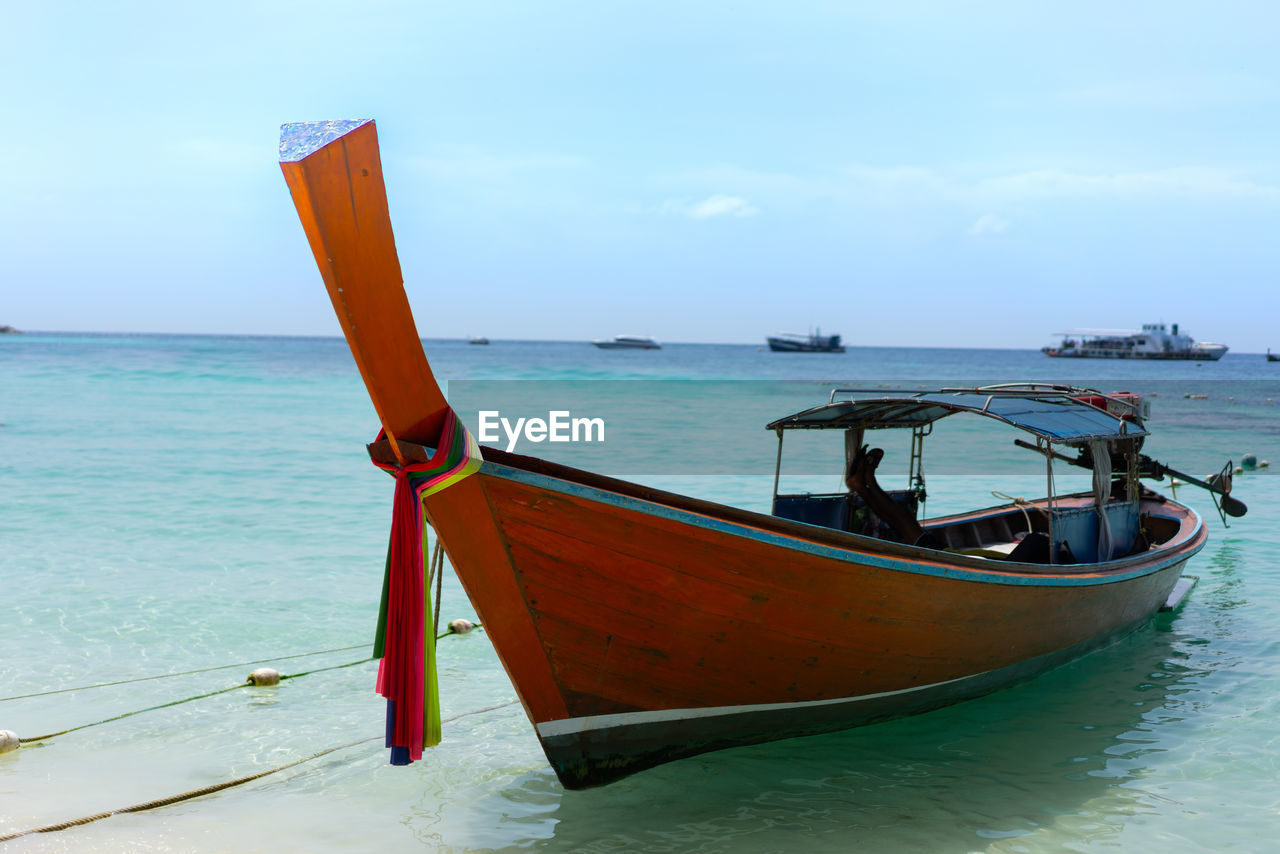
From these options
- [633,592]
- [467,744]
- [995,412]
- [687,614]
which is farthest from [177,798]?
[995,412]

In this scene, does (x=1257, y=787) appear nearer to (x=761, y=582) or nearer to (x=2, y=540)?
(x=761, y=582)

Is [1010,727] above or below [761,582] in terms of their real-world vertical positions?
below

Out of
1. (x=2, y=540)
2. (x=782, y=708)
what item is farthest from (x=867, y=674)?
(x=2, y=540)

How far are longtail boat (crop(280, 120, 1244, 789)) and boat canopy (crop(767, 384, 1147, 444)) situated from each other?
0.24 ft

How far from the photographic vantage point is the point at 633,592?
14.7ft

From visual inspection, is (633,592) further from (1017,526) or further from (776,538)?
(1017,526)

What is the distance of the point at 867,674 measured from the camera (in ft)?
17.7

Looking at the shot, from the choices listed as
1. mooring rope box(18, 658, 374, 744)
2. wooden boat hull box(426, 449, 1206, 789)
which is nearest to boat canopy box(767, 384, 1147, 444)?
wooden boat hull box(426, 449, 1206, 789)

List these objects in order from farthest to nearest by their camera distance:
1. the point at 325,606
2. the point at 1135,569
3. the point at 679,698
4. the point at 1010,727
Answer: the point at 325,606 < the point at 1135,569 < the point at 1010,727 < the point at 679,698

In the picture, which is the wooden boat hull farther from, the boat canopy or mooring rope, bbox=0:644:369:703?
mooring rope, bbox=0:644:369:703

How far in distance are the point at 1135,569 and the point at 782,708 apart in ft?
11.4

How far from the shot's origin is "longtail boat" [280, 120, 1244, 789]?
3.49 metres

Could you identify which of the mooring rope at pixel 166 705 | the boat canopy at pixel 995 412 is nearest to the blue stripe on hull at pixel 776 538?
the boat canopy at pixel 995 412

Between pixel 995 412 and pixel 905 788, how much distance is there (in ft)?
8.29
